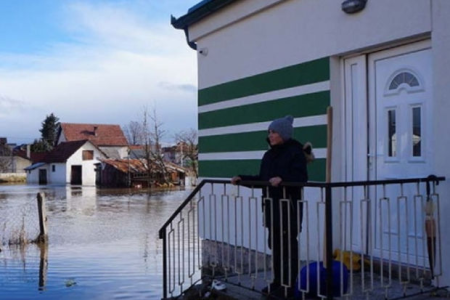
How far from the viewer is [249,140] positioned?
799 centimetres

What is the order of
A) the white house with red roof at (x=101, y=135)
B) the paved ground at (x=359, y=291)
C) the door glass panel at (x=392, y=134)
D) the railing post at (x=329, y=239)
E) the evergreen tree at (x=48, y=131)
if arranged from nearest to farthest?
the railing post at (x=329, y=239), the paved ground at (x=359, y=291), the door glass panel at (x=392, y=134), the white house with red roof at (x=101, y=135), the evergreen tree at (x=48, y=131)

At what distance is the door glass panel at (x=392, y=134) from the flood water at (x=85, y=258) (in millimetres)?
4668

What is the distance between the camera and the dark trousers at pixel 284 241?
15.9 ft

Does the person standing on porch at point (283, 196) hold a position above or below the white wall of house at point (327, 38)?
below

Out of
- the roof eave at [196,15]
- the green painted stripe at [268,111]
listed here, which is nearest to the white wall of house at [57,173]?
the roof eave at [196,15]

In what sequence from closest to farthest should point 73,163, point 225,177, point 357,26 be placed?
point 357,26 → point 225,177 → point 73,163

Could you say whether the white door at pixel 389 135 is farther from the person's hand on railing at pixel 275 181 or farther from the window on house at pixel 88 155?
the window on house at pixel 88 155

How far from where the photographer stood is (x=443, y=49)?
5.12m

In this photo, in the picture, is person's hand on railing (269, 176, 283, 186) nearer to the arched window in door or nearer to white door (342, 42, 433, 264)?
white door (342, 42, 433, 264)

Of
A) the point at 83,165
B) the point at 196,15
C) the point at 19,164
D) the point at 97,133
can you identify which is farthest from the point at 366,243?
the point at 19,164

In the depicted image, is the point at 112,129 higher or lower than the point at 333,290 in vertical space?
higher

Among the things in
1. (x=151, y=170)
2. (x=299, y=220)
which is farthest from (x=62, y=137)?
(x=299, y=220)

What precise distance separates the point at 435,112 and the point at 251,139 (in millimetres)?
3142

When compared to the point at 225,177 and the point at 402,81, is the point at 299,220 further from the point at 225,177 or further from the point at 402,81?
the point at 225,177
